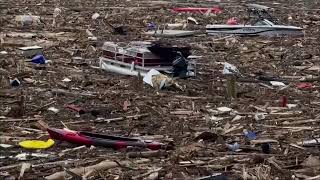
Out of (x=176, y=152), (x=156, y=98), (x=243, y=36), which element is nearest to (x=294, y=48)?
(x=243, y=36)

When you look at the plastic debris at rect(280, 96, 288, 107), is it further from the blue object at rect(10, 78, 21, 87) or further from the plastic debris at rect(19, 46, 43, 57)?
the plastic debris at rect(19, 46, 43, 57)

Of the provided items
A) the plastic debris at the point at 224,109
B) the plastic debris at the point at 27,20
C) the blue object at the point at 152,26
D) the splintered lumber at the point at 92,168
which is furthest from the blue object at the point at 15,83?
the plastic debris at the point at 27,20

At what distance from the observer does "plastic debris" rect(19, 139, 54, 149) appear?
875 cm

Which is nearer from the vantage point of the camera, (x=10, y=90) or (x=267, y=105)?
(x=267, y=105)

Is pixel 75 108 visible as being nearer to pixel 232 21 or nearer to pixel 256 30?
pixel 256 30

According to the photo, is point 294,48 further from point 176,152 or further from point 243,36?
point 176,152

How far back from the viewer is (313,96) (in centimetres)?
1227

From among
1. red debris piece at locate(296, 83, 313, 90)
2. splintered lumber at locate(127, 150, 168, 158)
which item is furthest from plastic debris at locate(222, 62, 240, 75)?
splintered lumber at locate(127, 150, 168, 158)

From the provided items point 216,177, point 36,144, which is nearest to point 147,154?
point 216,177

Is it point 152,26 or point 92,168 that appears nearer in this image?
point 92,168

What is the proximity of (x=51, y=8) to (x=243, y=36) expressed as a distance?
32.5 ft

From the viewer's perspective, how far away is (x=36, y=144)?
8.83 m

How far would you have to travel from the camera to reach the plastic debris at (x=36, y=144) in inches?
345

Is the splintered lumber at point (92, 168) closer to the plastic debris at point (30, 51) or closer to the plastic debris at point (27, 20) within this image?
the plastic debris at point (30, 51)
